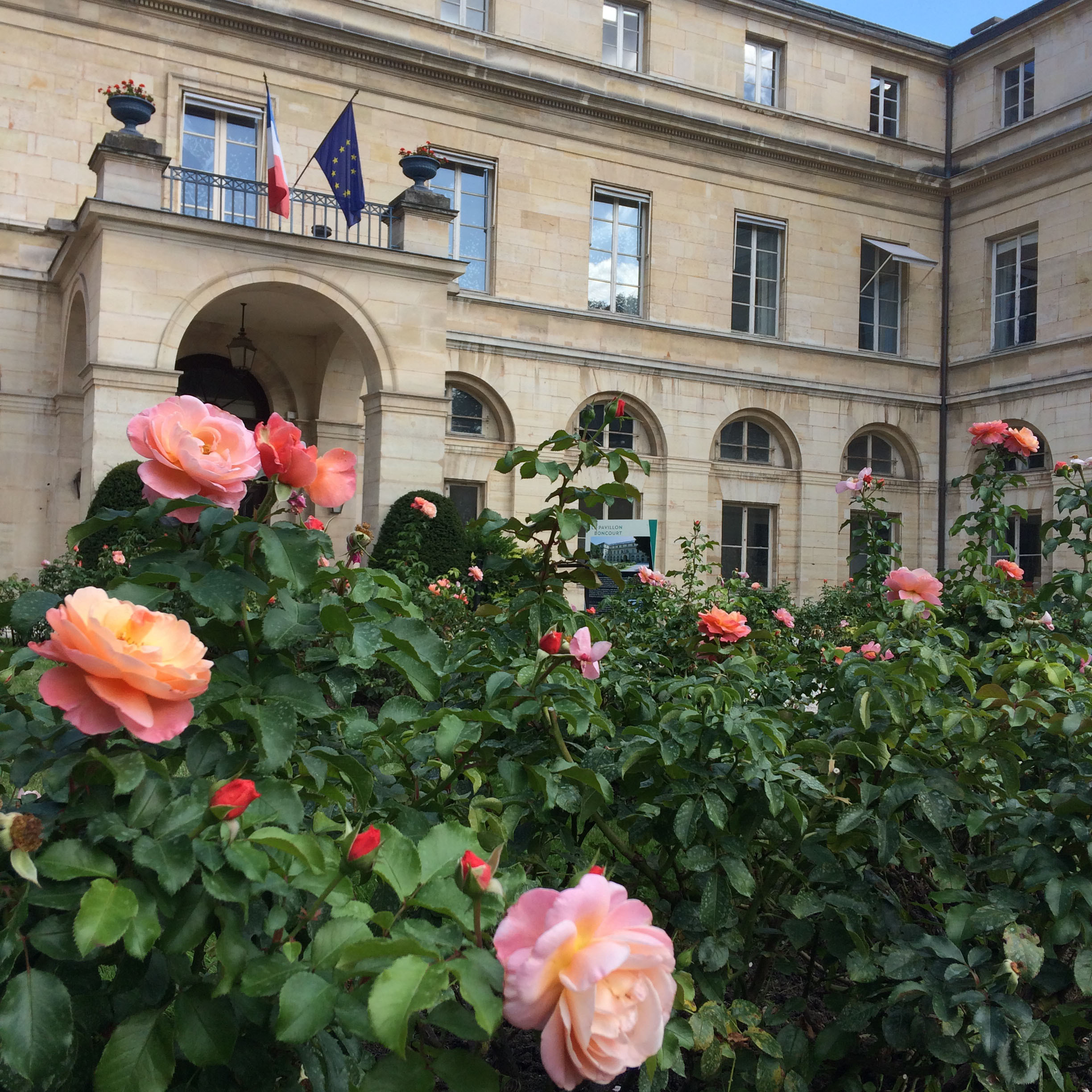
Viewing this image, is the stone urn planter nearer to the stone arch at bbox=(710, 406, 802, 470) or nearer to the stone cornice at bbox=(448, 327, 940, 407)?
the stone cornice at bbox=(448, 327, 940, 407)

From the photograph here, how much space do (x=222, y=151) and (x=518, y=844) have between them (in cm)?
1548

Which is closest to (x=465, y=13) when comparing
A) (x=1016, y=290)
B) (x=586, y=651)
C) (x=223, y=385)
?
(x=223, y=385)

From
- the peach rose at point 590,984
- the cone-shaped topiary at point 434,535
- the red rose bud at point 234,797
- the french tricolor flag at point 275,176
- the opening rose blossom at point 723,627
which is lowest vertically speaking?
the peach rose at point 590,984

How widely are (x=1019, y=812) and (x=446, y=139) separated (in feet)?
54.8

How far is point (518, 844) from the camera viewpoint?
2076 mm

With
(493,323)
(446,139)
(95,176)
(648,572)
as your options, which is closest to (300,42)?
(446,139)

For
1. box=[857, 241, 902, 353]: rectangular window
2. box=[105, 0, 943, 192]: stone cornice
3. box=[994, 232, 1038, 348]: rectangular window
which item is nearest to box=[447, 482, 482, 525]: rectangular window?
box=[105, 0, 943, 192]: stone cornice

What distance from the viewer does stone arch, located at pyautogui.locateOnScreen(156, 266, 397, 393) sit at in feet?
41.3

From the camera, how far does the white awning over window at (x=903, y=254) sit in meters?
20.5

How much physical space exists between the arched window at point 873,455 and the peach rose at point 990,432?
16.6 metres

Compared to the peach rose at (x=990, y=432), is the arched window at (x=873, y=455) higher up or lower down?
A: higher up

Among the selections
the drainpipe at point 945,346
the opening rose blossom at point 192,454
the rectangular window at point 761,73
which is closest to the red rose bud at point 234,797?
the opening rose blossom at point 192,454

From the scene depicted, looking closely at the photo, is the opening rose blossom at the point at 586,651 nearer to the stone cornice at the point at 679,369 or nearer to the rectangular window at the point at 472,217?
the stone cornice at the point at 679,369

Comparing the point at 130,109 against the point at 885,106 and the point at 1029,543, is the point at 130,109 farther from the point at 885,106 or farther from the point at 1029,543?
the point at 1029,543
